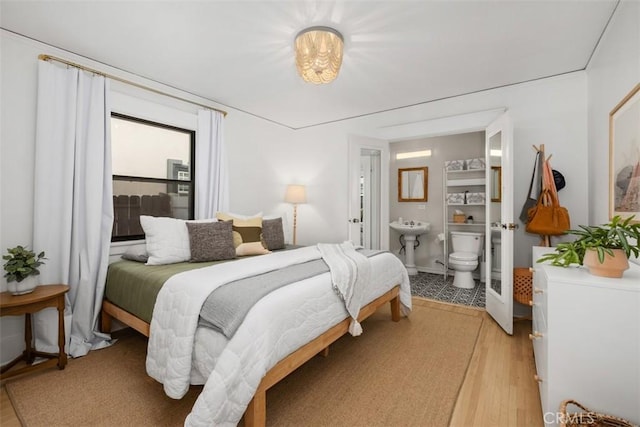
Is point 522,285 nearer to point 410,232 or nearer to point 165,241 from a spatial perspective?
point 410,232

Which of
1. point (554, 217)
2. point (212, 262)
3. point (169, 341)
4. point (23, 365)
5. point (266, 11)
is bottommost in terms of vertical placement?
point (23, 365)

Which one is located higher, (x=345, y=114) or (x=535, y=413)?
(x=345, y=114)

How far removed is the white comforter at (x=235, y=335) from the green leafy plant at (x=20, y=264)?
40.1 inches

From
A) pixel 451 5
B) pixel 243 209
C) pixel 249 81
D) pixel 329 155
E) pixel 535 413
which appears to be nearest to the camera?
pixel 535 413

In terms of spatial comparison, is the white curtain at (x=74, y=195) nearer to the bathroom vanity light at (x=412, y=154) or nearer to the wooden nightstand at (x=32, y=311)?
the wooden nightstand at (x=32, y=311)

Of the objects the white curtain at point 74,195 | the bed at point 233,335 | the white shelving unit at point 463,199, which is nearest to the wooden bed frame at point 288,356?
the bed at point 233,335

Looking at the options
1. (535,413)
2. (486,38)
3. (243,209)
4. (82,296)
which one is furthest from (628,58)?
(82,296)

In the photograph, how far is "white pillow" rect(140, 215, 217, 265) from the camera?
95.3 inches

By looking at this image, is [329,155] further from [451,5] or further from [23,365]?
[23,365]

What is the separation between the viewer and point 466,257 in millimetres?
3965

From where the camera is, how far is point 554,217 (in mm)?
2529

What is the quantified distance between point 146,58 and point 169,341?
7.70 feet

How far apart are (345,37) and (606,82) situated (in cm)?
193

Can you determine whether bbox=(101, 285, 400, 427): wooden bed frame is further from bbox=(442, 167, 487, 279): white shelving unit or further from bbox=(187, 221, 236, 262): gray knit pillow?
bbox=(442, 167, 487, 279): white shelving unit
